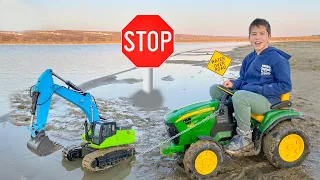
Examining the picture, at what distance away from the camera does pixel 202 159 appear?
4230 mm

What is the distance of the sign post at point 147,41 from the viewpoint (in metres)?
8.93

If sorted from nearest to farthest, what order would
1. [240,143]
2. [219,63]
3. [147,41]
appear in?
[240,143], [219,63], [147,41]

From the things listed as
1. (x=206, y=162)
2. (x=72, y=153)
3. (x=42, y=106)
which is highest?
(x=42, y=106)

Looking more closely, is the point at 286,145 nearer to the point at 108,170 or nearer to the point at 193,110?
the point at 193,110

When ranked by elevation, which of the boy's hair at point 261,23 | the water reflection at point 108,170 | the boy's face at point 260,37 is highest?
the boy's hair at point 261,23

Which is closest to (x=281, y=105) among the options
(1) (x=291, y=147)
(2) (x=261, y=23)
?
(1) (x=291, y=147)

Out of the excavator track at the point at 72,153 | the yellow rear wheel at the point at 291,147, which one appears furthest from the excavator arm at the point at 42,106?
the yellow rear wheel at the point at 291,147

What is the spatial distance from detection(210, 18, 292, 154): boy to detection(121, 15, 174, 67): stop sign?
182 inches

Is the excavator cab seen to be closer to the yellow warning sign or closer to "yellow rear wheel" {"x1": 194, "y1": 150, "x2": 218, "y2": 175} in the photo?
"yellow rear wheel" {"x1": 194, "y1": 150, "x2": 218, "y2": 175}

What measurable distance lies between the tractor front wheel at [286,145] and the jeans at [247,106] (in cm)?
35

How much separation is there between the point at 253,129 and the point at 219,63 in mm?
1336

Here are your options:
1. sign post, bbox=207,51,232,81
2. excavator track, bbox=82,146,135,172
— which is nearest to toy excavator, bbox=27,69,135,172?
excavator track, bbox=82,146,135,172

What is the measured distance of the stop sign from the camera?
8.93 m

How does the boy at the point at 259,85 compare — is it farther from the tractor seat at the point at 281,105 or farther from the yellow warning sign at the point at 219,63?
the yellow warning sign at the point at 219,63
